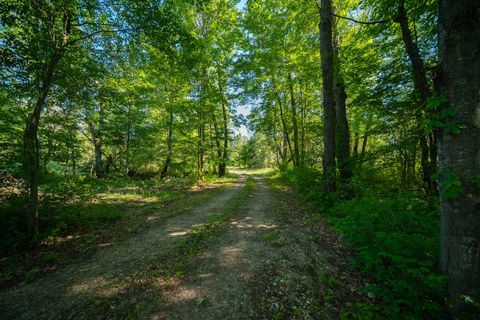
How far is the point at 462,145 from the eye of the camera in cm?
199

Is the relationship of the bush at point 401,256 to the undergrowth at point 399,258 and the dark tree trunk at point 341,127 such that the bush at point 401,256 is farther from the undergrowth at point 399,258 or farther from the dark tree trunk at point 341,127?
the dark tree trunk at point 341,127

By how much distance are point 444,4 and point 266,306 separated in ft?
13.6

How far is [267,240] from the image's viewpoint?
4375 mm

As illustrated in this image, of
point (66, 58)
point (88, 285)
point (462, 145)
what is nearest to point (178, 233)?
point (88, 285)

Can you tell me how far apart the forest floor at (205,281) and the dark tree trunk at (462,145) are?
45.0 inches

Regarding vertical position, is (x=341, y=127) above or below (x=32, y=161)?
above

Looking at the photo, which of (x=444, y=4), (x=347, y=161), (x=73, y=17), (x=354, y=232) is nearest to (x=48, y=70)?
(x=73, y=17)

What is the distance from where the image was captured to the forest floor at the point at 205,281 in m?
2.52

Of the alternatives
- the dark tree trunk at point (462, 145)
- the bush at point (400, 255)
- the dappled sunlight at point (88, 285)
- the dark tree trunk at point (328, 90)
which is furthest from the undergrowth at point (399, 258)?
the dappled sunlight at point (88, 285)

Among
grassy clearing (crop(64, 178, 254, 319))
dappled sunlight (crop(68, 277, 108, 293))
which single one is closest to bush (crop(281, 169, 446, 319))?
grassy clearing (crop(64, 178, 254, 319))

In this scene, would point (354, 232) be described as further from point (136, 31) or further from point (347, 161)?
point (136, 31)

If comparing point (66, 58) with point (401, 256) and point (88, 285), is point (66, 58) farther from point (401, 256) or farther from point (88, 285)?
point (401, 256)

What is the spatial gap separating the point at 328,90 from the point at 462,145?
5513mm

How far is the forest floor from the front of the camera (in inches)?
99.0
